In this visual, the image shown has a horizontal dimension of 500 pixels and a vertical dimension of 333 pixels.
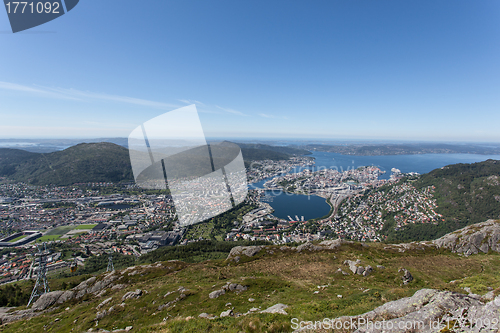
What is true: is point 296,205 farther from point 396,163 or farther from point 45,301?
point 396,163

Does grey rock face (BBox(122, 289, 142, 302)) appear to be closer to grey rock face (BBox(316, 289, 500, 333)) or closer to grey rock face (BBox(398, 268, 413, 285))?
grey rock face (BBox(316, 289, 500, 333))

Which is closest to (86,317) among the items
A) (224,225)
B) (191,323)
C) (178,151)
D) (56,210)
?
(191,323)

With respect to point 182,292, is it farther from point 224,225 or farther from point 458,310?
point 224,225

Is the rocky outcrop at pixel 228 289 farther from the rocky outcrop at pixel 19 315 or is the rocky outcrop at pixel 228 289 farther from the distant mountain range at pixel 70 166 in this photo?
the distant mountain range at pixel 70 166

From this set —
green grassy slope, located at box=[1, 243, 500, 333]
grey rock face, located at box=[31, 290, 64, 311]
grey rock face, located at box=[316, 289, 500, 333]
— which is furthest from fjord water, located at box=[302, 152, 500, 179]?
grey rock face, located at box=[31, 290, 64, 311]

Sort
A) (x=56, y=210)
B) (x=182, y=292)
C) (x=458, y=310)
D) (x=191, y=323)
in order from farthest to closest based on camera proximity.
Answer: (x=56, y=210) < (x=182, y=292) < (x=191, y=323) < (x=458, y=310)

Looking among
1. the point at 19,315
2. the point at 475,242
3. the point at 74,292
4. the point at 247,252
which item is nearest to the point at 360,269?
the point at 247,252
